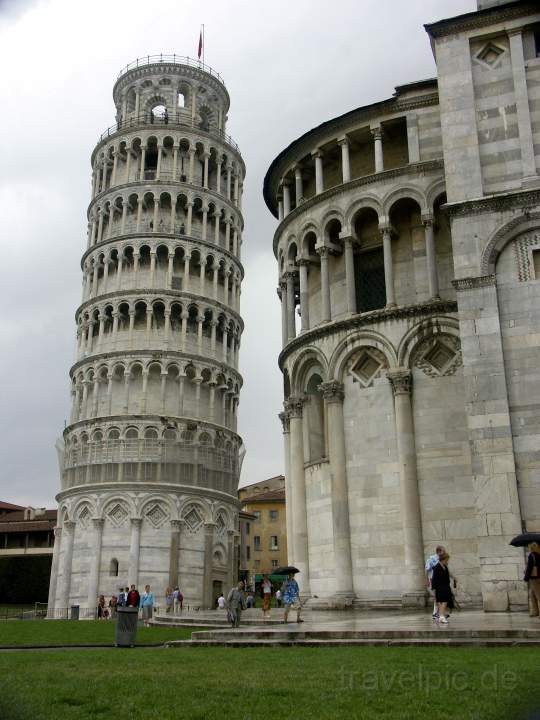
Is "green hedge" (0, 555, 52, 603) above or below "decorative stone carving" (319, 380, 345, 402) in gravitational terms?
below

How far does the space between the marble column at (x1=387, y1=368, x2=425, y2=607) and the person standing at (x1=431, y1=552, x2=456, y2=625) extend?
756 cm

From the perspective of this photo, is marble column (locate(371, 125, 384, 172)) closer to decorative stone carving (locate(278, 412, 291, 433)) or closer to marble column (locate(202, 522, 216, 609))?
decorative stone carving (locate(278, 412, 291, 433))

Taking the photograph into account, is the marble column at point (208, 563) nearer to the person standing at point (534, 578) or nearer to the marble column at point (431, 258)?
the marble column at point (431, 258)

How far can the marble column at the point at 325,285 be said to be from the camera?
2847 centimetres

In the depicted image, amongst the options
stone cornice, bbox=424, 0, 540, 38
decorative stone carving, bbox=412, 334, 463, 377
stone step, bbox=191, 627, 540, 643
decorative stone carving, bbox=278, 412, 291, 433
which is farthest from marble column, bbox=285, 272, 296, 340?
stone step, bbox=191, 627, 540, 643

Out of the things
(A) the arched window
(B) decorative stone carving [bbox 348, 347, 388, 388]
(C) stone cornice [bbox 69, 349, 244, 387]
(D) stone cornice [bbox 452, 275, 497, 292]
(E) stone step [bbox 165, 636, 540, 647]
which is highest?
(C) stone cornice [bbox 69, 349, 244, 387]

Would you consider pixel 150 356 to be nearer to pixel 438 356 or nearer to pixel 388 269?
pixel 388 269

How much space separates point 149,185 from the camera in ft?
210

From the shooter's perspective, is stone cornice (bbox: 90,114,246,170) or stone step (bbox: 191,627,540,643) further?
stone cornice (bbox: 90,114,246,170)

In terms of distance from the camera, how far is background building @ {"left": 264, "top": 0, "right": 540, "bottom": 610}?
2055cm

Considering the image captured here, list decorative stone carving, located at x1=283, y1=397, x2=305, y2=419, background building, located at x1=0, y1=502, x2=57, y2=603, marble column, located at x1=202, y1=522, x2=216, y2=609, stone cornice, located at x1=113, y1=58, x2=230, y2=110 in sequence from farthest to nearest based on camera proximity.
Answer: background building, located at x1=0, y1=502, x2=57, y2=603 → stone cornice, located at x1=113, y1=58, x2=230, y2=110 → marble column, located at x1=202, y1=522, x2=216, y2=609 → decorative stone carving, located at x1=283, y1=397, x2=305, y2=419

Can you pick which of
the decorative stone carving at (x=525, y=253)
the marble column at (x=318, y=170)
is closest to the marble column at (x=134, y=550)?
the marble column at (x=318, y=170)

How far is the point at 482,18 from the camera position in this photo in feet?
78.8

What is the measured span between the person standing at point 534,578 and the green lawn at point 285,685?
453cm
